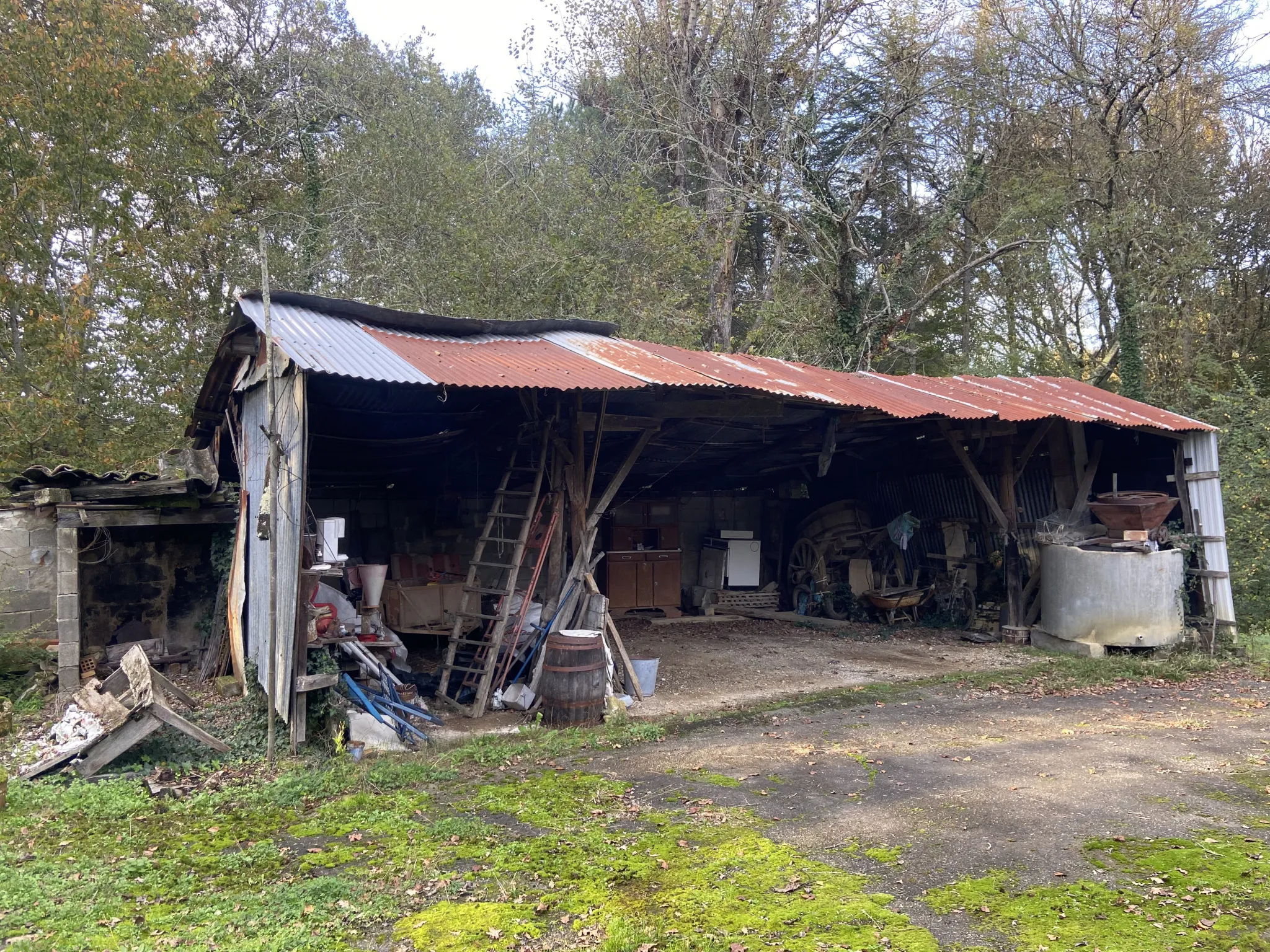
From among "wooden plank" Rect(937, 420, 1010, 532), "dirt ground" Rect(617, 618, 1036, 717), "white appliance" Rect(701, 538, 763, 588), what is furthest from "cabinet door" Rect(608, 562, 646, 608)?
"wooden plank" Rect(937, 420, 1010, 532)

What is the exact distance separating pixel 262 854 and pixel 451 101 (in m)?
18.2

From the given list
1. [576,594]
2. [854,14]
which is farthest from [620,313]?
[576,594]

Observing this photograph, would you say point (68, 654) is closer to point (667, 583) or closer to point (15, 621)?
point (15, 621)

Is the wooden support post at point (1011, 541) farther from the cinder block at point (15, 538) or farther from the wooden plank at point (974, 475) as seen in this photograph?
the cinder block at point (15, 538)

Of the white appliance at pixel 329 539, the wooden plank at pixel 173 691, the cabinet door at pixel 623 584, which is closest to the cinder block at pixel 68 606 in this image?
the wooden plank at pixel 173 691

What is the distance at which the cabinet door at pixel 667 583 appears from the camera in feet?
43.8

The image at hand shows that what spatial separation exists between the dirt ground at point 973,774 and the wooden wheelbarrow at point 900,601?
4.05 meters

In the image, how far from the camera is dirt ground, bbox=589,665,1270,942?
4.55m

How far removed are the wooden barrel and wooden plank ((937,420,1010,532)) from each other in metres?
5.62

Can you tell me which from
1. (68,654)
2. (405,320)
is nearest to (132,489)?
(68,654)

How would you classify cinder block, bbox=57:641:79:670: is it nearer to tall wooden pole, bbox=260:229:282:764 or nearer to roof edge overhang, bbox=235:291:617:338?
tall wooden pole, bbox=260:229:282:764

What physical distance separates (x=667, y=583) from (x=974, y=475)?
16.5ft

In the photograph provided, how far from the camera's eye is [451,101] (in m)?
19.2

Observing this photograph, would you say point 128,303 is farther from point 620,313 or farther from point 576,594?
point 576,594
